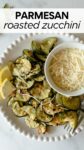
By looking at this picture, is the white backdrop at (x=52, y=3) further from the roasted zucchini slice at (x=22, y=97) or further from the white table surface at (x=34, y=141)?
the roasted zucchini slice at (x=22, y=97)

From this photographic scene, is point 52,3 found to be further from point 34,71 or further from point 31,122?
point 31,122

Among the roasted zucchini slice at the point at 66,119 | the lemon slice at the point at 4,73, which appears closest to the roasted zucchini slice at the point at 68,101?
the roasted zucchini slice at the point at 66,119

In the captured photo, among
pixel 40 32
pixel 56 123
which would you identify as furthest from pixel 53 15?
pixel 56 123

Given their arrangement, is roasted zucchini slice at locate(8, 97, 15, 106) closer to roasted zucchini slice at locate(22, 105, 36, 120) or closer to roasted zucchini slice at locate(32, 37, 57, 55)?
roasted zucchini slice at locate(22, 105, 36, 120)

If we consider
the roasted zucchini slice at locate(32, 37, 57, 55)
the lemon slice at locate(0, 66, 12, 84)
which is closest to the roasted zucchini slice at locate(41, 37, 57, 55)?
the roasted zucchini slice at locate(32, 37, 57, 55)

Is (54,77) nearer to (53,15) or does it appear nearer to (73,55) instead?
(73,55)
